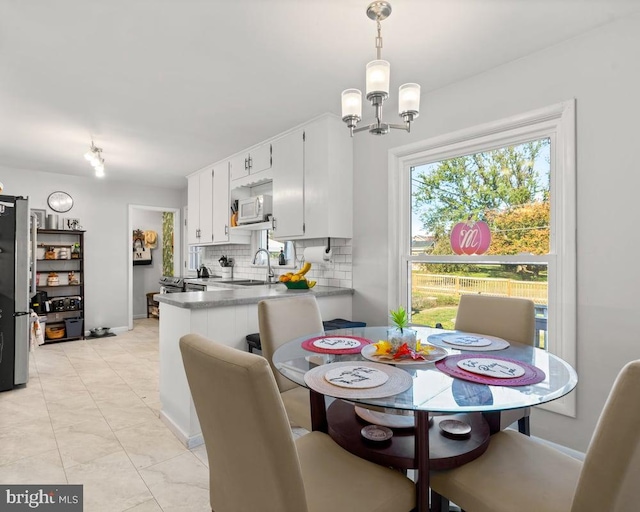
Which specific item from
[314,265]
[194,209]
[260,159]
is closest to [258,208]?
[260,159]

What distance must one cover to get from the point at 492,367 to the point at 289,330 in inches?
43.1

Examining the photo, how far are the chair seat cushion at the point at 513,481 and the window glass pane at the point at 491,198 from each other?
1.40 metres

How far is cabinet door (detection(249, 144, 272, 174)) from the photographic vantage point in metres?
3.82

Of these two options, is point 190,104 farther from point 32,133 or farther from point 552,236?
point 552,236

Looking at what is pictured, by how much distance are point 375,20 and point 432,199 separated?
1402 millimetres

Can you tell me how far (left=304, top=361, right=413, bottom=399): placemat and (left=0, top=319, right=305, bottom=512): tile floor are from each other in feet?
3.43

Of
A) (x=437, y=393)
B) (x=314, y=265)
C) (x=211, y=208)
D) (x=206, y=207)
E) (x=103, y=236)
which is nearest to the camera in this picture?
(x=437, y=393)

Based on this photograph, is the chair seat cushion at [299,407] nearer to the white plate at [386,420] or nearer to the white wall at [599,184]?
the white plate at [386,420]

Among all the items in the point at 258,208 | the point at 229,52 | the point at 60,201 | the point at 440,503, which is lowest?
the point at 440,503

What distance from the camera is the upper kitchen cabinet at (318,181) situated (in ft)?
10.4

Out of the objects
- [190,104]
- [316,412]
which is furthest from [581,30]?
[190,104]

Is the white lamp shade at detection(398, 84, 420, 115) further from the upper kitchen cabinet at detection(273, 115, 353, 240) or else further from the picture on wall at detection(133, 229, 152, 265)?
the picture on wall at detection(133, 229, 152, 265)

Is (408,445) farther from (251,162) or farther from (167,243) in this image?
(167,243)

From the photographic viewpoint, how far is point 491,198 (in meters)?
2.53
